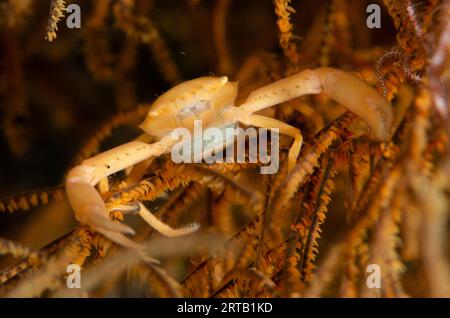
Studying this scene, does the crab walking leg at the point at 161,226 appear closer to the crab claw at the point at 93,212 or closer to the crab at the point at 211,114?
the crab at the point at 211,114

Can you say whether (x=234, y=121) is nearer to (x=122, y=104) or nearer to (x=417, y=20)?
(x=417, y=20)

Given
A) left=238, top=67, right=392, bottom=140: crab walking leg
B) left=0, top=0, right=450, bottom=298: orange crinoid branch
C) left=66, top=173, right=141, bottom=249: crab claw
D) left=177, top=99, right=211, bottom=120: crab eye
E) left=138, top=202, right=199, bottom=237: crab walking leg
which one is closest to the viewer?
left=0, top=0, right=450, bottom=298: orange crinoid branch

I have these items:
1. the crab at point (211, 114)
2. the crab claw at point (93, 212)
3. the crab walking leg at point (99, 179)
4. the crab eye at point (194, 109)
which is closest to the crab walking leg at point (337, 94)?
the crab at point (211, 114)

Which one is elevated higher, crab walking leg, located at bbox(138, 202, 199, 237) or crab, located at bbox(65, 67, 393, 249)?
crab, located at bbox(65, 67, 393, 249)

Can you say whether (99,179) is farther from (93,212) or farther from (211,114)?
(211,114)

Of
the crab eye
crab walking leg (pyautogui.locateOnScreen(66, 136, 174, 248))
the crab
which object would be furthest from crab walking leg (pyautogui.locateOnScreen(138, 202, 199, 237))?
the crab eye

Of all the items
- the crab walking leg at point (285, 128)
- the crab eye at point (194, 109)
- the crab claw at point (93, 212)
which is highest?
the crab eye at point (194, 109)

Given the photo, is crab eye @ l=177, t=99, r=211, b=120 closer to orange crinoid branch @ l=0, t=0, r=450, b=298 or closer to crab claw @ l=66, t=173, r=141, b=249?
orange crinoid branch @ l=0, t=0, r=450, b=298

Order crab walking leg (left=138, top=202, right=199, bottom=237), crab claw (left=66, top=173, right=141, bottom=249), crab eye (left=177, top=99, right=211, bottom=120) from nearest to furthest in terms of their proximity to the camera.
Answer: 1. crab claw (left=66, top=173, right=141, bottom=249)
2. crab walking leg (left=138, top=202, right=199, bottom=237)
3. crab eye (left=177, top=99, right=211, bottom=120)
